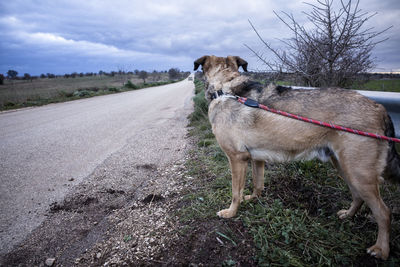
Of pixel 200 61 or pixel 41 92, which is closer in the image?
pixel 200 61

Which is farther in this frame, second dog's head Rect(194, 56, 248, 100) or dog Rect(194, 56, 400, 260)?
second dog's head Rect(194, 56, 248, 100)

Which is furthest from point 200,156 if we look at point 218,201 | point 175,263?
point 175,263

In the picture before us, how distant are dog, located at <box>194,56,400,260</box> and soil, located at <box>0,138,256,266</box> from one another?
58cm

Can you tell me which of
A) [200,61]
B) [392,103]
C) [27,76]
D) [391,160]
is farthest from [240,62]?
[27,76]

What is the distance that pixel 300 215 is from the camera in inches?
106

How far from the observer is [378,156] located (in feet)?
6.95

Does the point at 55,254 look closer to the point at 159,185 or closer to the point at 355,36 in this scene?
the point at 159,185

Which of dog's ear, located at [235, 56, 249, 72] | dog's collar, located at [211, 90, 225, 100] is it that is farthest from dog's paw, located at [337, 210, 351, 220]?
dog's ear, located at [235, 56, 249, 72]

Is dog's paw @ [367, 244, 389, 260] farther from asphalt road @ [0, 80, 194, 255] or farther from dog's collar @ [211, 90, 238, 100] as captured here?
asphalt road @ [0, 80, 194, 255]

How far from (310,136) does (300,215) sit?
3.54 ft

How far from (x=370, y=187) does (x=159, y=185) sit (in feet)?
10.3

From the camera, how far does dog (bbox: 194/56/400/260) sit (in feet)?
7.05

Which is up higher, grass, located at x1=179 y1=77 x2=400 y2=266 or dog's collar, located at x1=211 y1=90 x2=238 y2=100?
dog's collar, located at x1=211 y1=90 x2=238 y2=100

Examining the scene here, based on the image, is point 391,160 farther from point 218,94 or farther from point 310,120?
point 218,94
